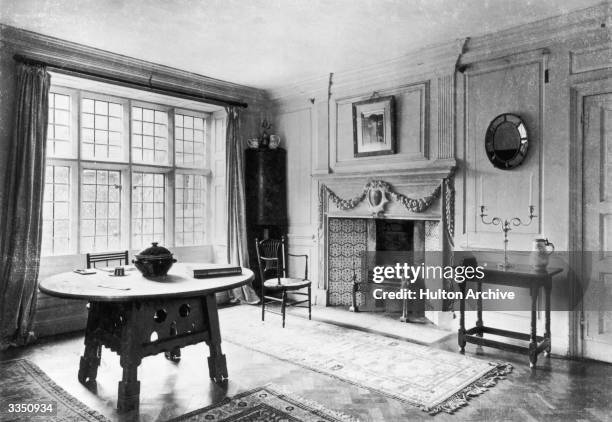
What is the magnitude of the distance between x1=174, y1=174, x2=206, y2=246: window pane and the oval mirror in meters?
3.72

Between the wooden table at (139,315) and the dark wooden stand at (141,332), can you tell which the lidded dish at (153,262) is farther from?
the dark wooden stand at (141,332)

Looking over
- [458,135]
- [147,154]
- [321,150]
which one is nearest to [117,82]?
[147,154]

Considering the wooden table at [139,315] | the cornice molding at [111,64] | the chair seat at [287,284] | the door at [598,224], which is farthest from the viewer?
the chair seat at [287,284]

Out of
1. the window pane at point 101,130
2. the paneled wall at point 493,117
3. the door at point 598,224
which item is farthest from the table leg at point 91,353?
the door at point 598,224

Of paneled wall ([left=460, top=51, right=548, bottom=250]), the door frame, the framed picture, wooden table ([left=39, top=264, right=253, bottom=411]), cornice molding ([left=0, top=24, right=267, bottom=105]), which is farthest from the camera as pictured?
the framed picture

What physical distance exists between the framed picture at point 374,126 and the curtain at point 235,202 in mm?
1606

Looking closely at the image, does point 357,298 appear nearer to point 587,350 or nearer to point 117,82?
point 587,350

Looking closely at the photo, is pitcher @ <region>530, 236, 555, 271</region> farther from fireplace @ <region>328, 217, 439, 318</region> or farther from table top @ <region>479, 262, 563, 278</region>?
fireplace @ <region>328, 217, 439, 318</region>

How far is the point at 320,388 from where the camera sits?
325cm

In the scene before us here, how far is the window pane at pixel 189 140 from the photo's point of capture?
608 centimetres

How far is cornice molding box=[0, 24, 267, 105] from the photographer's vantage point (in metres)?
4.34

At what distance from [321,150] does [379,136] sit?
3.01ft

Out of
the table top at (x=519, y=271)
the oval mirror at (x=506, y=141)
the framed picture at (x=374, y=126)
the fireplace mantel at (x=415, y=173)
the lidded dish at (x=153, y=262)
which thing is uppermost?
the framed picture at (x=374, y=126)

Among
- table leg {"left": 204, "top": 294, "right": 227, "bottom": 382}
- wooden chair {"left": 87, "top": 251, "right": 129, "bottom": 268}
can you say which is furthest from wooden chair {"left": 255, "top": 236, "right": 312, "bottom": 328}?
table leg {"left": 204, "top": 294, "right": 227, "bottom": 382}
